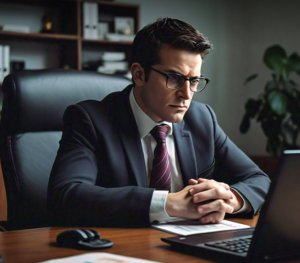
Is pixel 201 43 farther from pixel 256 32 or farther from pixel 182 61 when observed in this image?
pixel 256 32

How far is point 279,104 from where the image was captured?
12.4ft

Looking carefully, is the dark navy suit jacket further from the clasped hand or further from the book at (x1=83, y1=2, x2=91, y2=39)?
the book at (x1=83, y1=2, x2=91, y2=39)

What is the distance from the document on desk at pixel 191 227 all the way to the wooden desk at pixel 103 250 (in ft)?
0.10

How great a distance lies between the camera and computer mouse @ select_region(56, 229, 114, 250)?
3.01 ft

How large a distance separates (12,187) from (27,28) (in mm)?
2378

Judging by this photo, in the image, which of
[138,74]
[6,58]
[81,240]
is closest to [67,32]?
[6,58]

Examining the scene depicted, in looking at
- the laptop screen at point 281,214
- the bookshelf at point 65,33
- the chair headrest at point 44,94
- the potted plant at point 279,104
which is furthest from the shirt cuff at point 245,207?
the bookshelf at point 65,33

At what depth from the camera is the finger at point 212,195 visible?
3.95 feet

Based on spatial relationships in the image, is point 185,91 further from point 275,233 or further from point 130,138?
point 275,233

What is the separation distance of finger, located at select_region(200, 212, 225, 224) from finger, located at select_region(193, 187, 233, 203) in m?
0.04

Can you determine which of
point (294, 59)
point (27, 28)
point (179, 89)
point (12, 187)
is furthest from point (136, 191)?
point (294, 59)

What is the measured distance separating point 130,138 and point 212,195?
39 cm

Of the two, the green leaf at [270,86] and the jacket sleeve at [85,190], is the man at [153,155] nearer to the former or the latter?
the jacket sleeve at [85,190]

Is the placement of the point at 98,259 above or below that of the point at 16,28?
below
